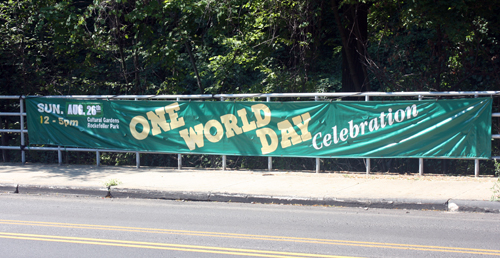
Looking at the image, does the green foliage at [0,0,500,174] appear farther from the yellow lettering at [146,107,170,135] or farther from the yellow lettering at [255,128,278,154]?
the yellow lettering at [146,107,170,135]

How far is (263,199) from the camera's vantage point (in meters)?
8.98

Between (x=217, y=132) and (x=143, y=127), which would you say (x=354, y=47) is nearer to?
(x=217, y=132)

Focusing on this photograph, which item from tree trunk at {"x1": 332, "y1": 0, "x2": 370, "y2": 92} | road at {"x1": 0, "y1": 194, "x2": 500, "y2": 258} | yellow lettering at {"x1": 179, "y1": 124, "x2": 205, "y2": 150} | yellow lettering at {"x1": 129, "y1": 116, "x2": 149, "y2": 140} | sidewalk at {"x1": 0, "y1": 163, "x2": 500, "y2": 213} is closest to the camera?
road at {"x1": 0, "y1": 194, "x2": 500, "y2": 258}

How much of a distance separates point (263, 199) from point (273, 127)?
9.00 feet

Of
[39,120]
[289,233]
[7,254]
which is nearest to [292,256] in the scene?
[289,233]

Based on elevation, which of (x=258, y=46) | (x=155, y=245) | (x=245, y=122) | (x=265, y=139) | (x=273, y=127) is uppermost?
(x=258, y=46)

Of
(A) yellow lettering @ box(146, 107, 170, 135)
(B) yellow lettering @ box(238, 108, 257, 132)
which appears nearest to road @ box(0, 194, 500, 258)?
(B) yellow lettering @ box(238, 108, 257, 132)

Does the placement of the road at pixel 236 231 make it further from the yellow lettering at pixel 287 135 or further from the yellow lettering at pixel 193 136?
the yellow lettering at pixel 193 136

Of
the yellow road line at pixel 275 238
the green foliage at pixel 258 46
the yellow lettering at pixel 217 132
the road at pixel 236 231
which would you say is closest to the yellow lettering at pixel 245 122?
the yellow lettering at pixel 217 132

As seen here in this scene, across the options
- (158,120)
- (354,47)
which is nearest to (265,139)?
(158,120)

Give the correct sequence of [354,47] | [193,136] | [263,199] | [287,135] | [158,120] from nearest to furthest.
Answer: [263,199] → [287,135] → [193,136] → [158,120] → [354,47]

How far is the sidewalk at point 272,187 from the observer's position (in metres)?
8.33

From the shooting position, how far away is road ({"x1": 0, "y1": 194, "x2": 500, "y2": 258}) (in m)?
5.74

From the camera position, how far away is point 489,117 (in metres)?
9.80
